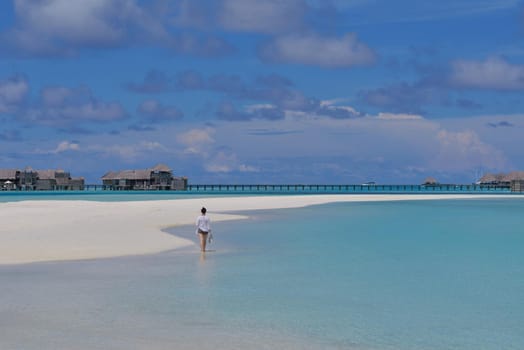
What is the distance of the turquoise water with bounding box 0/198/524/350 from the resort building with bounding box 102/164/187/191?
11889 centimetres

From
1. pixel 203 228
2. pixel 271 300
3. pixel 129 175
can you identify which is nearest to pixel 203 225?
pixel 203 228

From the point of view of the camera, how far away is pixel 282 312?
11.1 metres

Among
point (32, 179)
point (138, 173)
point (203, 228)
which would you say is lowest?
point (203, 228)

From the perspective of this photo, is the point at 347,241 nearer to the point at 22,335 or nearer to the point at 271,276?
the point at 271,276

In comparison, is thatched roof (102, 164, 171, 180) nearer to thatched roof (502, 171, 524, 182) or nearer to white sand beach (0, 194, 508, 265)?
thatched roof (502, 171, 524, 182)

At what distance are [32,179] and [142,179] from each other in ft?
79.5

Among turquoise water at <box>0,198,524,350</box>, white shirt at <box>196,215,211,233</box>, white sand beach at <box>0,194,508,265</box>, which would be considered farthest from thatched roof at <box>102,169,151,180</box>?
white shirt at <box>196,215,211,233</box>

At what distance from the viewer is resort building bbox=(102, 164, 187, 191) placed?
453 ft

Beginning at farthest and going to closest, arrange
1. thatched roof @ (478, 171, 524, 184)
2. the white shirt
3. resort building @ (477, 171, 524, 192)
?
thatched roof @ (478, 171, 524, 184) < resort building @ (477, 171, 524, 192) < the white shirt

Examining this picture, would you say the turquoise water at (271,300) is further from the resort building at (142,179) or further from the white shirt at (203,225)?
the resort building at (142,179)

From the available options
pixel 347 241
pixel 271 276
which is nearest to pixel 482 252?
pixel 347 241

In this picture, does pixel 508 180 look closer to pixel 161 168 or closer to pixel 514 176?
pixel 514 176

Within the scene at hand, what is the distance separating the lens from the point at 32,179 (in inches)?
5531

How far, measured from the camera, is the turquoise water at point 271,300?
927 cm
